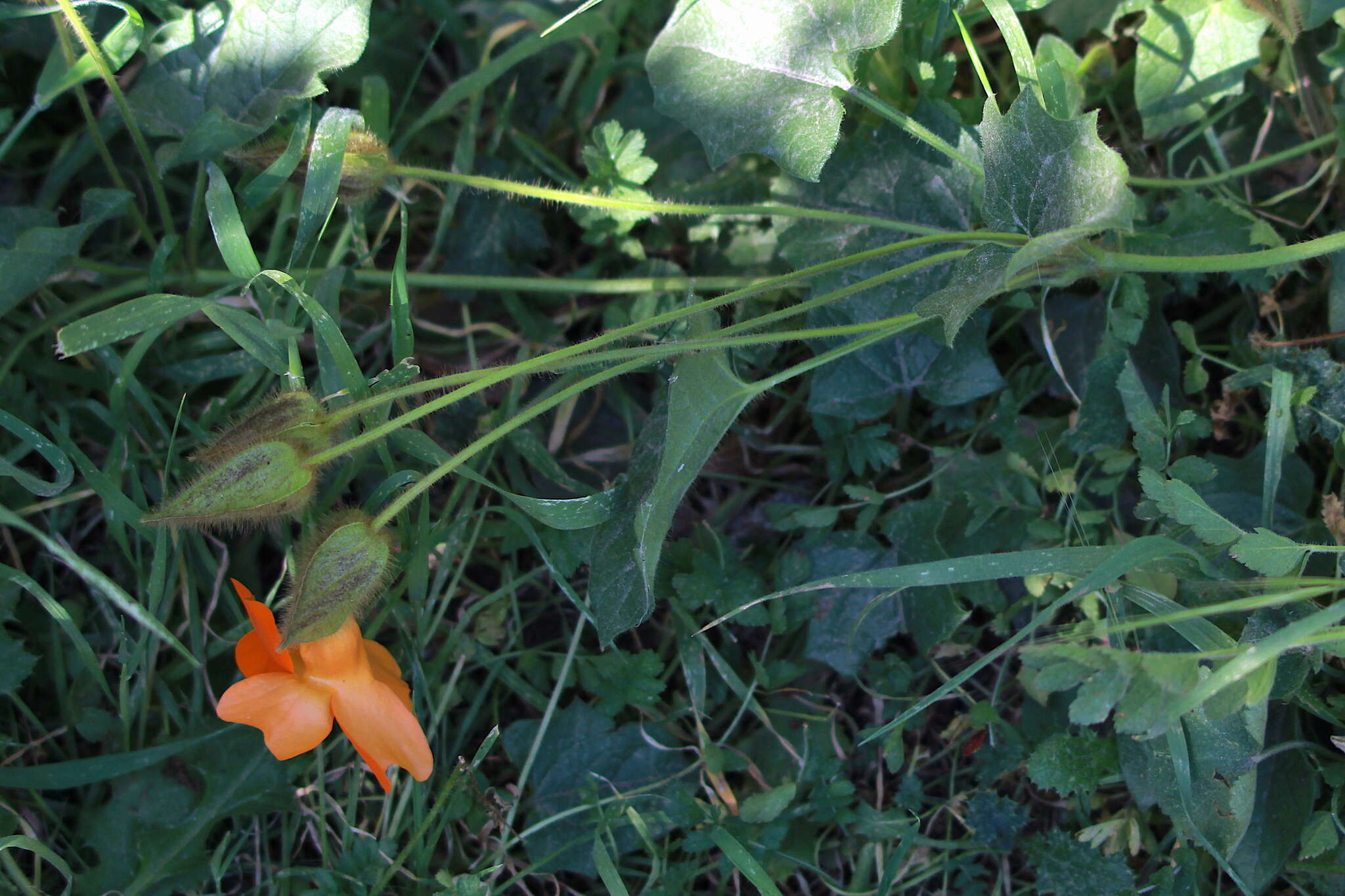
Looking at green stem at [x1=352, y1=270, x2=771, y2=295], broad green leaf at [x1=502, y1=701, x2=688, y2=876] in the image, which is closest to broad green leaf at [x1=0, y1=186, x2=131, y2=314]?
green stem at [x1=352, y1=270, x2=771, y2=295]

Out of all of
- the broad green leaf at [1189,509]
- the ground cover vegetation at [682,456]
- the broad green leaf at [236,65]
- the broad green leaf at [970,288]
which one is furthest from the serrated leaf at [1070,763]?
the broad green leaf at [236,65]

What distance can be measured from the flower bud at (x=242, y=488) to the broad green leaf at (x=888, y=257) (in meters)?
Answer: 0.89

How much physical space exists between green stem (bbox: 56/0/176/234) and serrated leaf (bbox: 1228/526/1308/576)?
6.03 ft

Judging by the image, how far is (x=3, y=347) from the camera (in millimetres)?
1720

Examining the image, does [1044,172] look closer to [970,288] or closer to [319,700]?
[970,288]

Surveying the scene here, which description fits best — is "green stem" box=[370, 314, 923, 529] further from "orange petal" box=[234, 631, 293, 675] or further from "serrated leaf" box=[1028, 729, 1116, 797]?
"serrated leaf" box=[1028, 729, 1116, 797]

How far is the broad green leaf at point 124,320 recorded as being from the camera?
1267 mm

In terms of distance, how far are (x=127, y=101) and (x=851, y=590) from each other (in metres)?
1.58

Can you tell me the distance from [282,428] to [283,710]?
15.6 inches

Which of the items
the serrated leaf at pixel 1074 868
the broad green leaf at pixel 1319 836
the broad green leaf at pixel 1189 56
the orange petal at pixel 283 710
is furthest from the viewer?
the broad green leaf at pixel 1189 56

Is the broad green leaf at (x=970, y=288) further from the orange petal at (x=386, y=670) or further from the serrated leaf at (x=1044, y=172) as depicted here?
the orange petal at (x=386, y=670)

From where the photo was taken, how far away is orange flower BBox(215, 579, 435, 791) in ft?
4.23

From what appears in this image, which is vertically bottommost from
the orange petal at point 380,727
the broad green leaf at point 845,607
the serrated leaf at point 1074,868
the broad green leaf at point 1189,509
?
the serrated leaf at point 1074,868

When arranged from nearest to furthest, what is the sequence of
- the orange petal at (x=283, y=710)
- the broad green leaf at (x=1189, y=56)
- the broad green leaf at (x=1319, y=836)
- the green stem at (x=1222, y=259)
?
the green stem at (x=1222, y=259), the orange petal at (x=283, y=710), the broad green leaf at (x=1319, y=836), the broad green leaf at (x=1189, y=56)
